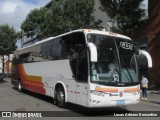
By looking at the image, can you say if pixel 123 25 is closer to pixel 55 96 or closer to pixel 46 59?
pixel 46 59

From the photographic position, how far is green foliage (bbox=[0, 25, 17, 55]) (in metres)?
60.4

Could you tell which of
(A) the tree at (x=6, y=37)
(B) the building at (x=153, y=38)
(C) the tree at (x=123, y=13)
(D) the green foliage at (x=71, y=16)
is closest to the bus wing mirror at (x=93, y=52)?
(C) the tree at (x=123, y=13)

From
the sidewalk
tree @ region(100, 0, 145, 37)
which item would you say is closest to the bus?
the sidewalk

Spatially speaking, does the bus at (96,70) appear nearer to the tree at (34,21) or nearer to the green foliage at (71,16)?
the green foliage at (71,16)

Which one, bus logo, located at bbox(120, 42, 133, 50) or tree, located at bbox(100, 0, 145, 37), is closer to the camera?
bus logo, located at bbox(120, 42, 133, 50)

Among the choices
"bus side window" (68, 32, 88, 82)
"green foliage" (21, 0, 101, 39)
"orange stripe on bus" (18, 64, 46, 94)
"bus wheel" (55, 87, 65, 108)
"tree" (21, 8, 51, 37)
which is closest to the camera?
"bus side window" (68, 32, 88, 82)

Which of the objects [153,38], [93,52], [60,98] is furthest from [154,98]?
[93,52]

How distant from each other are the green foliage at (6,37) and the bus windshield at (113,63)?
4956cm

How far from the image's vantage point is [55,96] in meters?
15.6

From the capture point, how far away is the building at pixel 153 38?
2831cm

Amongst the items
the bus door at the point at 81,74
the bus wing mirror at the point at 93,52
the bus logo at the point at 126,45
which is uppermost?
the bus logo at the point at 126,45

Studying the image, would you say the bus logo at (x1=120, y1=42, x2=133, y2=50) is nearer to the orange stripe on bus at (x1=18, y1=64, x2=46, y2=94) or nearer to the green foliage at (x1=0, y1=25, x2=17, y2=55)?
the orange stripe on bus at (x1=18, y1=64, x2=46, y2=94)

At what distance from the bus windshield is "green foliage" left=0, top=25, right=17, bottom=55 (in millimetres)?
49556

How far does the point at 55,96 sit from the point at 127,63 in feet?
14.0
